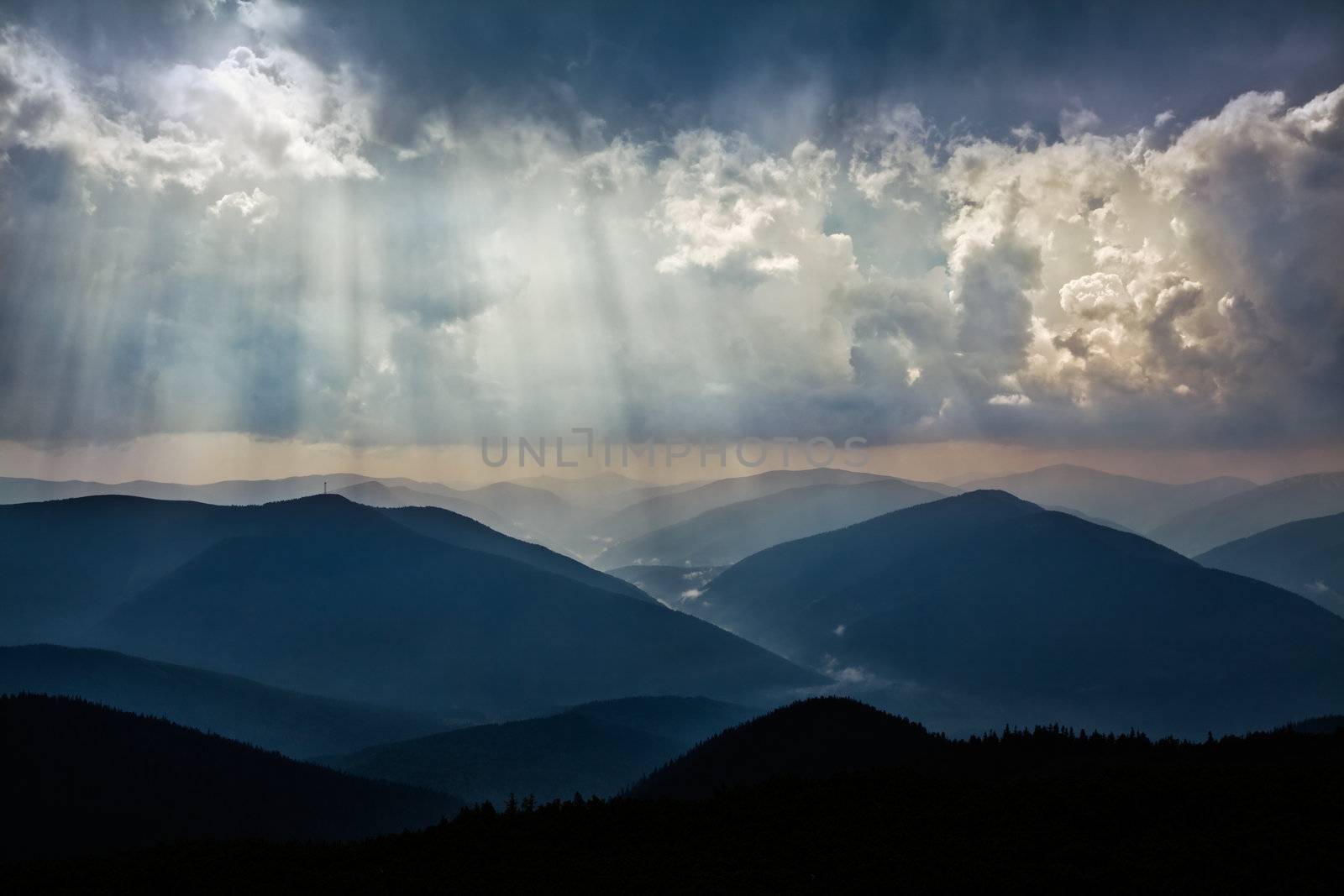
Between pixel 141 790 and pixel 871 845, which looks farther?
pixel 141 790

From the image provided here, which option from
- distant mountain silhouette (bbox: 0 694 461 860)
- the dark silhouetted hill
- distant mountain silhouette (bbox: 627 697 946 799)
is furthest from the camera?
distant mountain silhouette (bbox: 0 694 461 860)

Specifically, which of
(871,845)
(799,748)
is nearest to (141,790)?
(799,748)

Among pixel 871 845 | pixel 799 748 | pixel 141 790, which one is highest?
pixel 871 845

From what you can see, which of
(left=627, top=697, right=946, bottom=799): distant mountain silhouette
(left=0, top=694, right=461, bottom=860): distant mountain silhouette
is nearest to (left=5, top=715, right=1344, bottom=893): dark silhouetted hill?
(left=627, top=697, right=946, bottom=799): distant mountain silhouette

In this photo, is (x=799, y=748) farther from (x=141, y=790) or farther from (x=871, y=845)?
(x=141, y=790)

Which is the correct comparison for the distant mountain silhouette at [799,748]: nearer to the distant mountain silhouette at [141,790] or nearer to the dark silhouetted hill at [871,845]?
the dark silhouetted hill at [871,845]

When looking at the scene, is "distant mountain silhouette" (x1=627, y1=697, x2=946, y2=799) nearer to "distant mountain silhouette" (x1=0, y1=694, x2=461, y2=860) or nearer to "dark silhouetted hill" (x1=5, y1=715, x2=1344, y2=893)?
"dark silhouetted hill" (x1=5, y1=715, x2=1344, y2=893)
